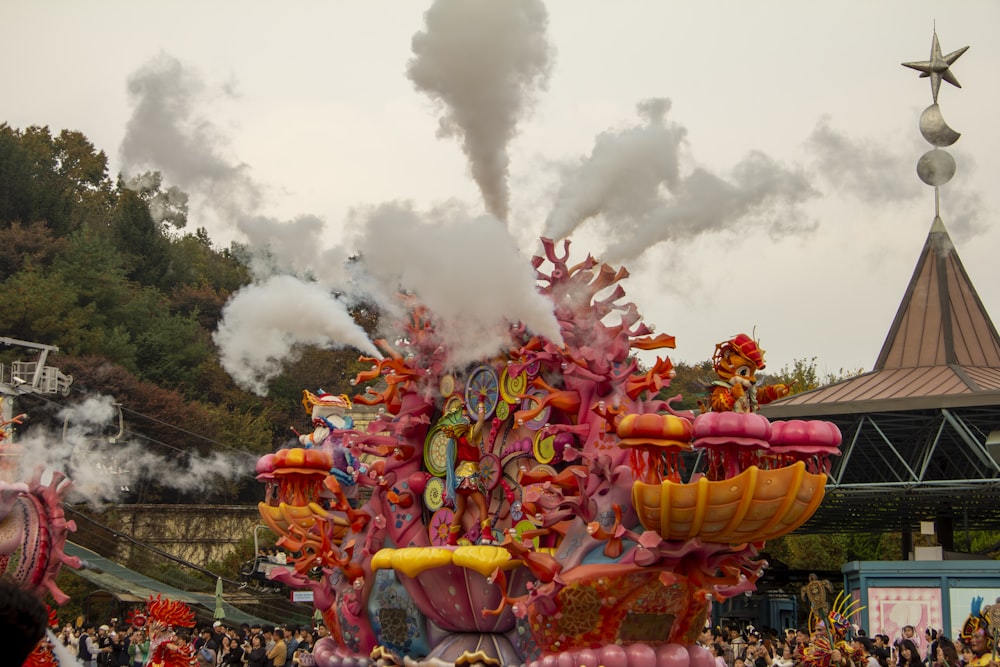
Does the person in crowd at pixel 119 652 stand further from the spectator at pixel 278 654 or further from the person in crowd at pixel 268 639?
the spectator at pixel 278 654

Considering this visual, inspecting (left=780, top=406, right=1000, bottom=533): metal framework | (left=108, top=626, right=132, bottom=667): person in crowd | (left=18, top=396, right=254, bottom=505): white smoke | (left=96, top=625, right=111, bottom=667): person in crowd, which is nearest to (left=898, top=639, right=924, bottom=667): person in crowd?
(left=780, top=406, right=1000, bottom=533): metal framework

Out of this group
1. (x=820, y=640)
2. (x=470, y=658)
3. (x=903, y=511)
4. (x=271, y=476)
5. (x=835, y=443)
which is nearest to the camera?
(x=835, y=443)

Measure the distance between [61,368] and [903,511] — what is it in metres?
22.7

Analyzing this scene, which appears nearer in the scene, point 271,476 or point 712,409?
point 712,409

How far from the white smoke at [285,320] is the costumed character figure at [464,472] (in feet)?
5.96

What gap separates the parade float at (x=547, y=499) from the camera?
12.0 m

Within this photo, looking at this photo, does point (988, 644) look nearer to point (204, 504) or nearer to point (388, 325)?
point (388, 325)

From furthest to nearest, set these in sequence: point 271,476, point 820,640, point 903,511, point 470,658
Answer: point 903,511 → point 271,476 → point 820,640 → point 470,658

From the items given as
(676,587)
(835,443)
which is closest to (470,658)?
(676,587)

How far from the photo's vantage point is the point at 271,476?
51.0ft

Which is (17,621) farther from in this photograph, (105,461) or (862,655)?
(105,461)

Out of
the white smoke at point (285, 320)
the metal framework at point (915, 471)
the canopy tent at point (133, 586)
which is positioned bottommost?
the canopy tent at point (133, 586)

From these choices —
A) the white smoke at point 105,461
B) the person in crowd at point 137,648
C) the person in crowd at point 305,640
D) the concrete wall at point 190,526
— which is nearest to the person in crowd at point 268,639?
the person in crowd at point 305,640

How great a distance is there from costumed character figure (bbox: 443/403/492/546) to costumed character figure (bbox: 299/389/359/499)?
5.52 feet
